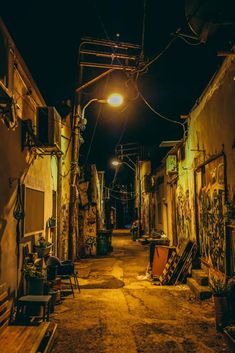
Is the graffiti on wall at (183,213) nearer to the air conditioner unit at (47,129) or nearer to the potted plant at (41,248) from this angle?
the potted plant at (41,248)

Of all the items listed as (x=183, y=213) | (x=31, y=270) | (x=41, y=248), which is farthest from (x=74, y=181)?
(x=31, y=270)

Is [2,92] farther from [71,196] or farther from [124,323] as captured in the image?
[71,196]

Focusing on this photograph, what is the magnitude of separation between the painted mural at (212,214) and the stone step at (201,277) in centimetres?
38

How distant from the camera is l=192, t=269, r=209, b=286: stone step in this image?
868 cm

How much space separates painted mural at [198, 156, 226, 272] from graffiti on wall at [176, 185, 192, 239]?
1493mm

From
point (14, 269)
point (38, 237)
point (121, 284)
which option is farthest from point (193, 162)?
point (14, 269)

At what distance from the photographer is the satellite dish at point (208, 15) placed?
19.0ft

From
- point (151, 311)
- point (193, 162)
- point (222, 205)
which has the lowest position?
point (151, 311)

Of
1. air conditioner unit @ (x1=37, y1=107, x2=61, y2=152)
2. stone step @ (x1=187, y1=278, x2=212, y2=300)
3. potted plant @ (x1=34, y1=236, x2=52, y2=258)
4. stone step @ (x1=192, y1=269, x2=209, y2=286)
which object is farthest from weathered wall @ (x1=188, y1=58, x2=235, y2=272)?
potted plant @ (x1=34, y1=236, x2=52, y2=258)

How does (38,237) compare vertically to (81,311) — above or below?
above

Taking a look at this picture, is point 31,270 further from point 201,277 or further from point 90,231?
point 90,231

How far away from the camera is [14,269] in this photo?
6504 millimetres

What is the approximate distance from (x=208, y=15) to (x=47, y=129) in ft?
14.6

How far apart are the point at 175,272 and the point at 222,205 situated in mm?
3492
